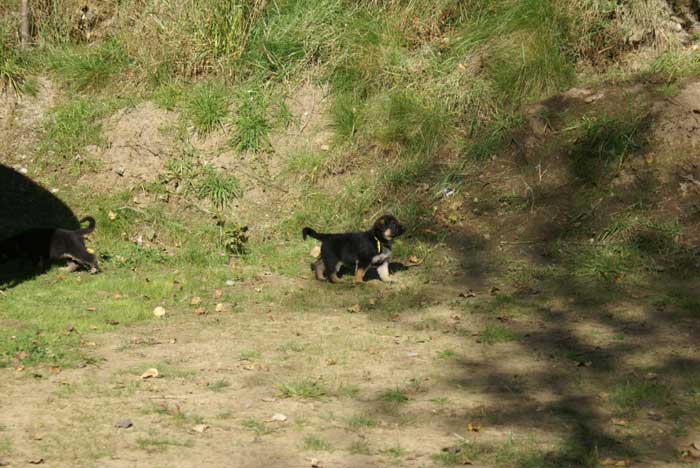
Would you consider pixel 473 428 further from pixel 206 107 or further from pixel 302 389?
pixel 206 107

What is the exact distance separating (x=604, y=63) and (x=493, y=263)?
426 centimetres

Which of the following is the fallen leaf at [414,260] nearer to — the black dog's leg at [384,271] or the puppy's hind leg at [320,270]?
the black dog's leg at [384,271]

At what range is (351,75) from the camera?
14.1 m

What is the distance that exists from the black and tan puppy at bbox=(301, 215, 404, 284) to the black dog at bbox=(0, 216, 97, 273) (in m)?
2.70

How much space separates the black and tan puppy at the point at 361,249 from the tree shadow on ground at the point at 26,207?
4.04 m

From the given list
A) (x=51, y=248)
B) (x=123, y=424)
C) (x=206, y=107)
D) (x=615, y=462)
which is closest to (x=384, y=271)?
(x=51, y=248)

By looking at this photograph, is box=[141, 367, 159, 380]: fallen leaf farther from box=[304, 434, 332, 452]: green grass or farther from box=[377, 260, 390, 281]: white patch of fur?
box=[377, 260, 390, 281]: white patch of fur

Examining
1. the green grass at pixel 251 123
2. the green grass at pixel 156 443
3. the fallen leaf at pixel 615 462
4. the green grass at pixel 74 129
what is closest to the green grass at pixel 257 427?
the green grass at pixel 156 443

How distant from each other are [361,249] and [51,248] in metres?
3.70

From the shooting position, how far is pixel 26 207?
1343cm

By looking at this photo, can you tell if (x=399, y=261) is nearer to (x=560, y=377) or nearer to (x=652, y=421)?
(x=560, y=377)

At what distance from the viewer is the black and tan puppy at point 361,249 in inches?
419

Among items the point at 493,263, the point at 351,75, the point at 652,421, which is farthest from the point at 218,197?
the point at 652,421

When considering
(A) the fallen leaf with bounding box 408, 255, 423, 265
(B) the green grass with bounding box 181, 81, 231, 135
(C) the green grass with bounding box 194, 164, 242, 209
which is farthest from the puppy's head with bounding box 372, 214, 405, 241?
(B) the green grass with bounding box 181, 81, 231, 135
